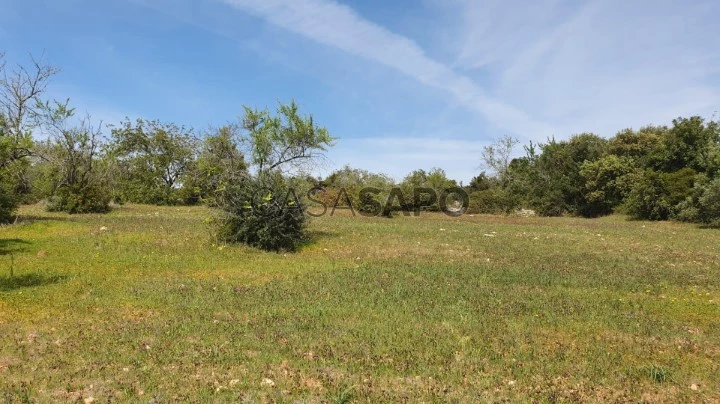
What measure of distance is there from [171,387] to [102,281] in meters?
6.66

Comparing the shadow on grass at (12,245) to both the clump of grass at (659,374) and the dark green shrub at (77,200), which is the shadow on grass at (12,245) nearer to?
the dark green shrub at (77,200)

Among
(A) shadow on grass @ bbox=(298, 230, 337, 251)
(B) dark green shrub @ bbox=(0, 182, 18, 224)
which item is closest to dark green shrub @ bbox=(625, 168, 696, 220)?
(A) shadow on grass @ bbox=(298, 230, 337, 251)

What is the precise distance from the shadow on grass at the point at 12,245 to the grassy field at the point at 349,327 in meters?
0.10

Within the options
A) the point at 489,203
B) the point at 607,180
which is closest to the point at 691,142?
the point at 607,180

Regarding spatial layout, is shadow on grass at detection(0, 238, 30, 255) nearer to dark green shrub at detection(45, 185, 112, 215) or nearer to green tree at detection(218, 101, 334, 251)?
green tree at detection(218, 101, 334, 251)

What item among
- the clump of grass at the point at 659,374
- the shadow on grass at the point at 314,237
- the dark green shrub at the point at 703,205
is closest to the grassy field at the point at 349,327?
the clump of grass at the point at 659,374

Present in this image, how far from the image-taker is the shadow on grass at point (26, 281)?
10.1 m

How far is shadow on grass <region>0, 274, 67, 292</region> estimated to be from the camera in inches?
397

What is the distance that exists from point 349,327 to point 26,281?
7.78 m

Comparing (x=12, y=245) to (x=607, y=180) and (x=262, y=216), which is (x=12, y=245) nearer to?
(x=262, y=216)

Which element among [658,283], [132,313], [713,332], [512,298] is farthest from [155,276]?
[658,283]

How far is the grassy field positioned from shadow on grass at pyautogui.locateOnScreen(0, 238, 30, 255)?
0.10 metres

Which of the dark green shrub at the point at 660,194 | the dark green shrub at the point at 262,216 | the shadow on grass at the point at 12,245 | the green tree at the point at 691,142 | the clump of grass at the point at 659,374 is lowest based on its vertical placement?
the clump of grass at the point at 659,374

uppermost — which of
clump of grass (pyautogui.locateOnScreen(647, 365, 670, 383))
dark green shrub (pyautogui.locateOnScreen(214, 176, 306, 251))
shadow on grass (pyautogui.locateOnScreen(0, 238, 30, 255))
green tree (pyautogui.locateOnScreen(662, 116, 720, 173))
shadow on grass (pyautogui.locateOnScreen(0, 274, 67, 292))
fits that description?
green tree (pyautogui.locateOnScreen(662, 116, 720, 173))
